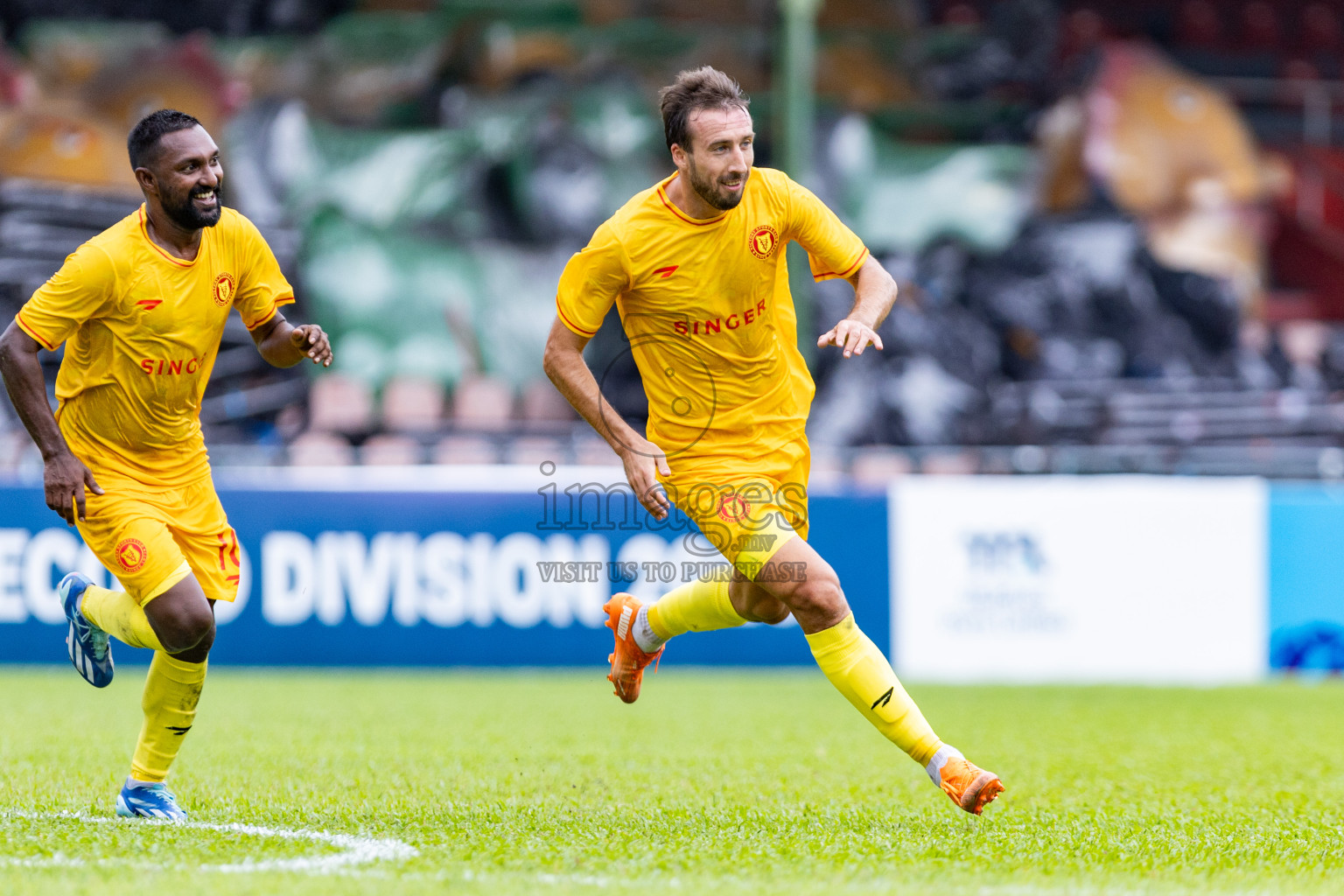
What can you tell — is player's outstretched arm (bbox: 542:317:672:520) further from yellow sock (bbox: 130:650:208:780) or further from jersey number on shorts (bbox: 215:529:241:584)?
yellow sock (bbox: 130:650:208:780)

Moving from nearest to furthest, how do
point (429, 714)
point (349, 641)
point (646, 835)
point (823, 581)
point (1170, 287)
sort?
point (646, 835) → point (823, 581) → point (429, 714) → point (349, 641) → point (1170, 287)

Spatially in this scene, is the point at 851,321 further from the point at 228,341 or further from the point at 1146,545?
the point at 228,341

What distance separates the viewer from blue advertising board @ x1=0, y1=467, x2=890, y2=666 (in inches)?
430

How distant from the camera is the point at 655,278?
17.3ft

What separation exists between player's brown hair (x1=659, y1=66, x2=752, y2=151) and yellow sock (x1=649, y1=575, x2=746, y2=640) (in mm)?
1639

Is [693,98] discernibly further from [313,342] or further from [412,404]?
[412,404]

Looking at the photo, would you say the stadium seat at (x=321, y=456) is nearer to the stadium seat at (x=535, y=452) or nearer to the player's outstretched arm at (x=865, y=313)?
the stadium seat at (x=535, y=452)

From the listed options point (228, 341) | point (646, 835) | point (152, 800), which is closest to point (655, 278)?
point (646, 835)

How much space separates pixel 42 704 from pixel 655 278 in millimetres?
5275

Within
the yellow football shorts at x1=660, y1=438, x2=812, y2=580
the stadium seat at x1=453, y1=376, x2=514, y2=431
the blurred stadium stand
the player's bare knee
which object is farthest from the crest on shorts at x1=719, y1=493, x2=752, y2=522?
the stadium seat at x1=453, y1=376, x2=514, y2=431

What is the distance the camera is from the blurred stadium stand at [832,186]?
56.7 ft

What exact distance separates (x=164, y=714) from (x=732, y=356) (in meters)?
2.28

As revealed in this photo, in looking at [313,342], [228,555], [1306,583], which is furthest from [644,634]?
[1306,583]

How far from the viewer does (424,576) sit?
11094mm
